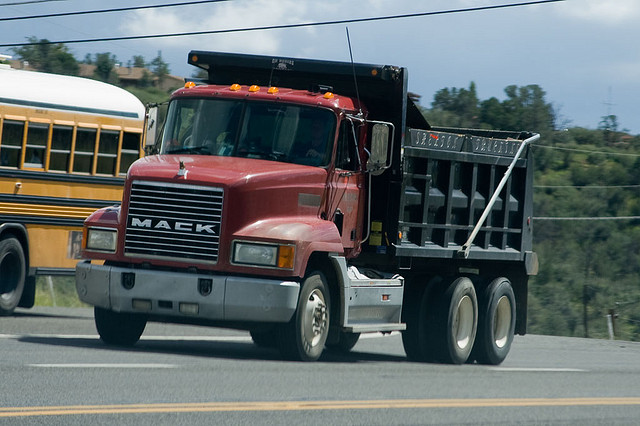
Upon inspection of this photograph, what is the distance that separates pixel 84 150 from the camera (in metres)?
17.7

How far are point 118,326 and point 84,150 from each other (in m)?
5.64

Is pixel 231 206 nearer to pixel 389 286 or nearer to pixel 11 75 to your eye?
pixel 389 286

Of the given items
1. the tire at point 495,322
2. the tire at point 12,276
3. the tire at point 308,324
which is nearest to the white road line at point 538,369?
the tire at point 495,322

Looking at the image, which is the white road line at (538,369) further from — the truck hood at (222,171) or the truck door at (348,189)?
the truck hood at (222,171)

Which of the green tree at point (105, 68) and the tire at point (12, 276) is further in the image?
the green tree at point (105, 68)

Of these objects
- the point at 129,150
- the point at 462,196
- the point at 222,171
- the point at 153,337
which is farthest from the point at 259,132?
the point at 129,150

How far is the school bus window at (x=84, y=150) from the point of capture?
57.9ft

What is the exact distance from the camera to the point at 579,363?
51.2 ft

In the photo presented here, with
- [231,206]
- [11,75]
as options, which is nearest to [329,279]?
[231,206]

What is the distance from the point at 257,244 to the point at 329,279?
135cm

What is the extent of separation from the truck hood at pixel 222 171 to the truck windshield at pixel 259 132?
0.51 feet

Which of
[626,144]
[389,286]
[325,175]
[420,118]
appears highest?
[626,144]

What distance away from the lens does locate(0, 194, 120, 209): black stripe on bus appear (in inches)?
664

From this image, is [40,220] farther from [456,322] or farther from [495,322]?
[495,322]
